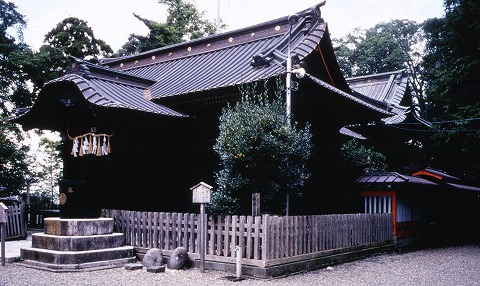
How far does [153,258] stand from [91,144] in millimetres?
3753

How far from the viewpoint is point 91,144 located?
35.5 feet

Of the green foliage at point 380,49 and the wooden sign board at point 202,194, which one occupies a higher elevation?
the green foliage at point 380,49

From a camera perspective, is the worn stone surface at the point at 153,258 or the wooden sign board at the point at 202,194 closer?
the wooden sign board at the point at 202,194

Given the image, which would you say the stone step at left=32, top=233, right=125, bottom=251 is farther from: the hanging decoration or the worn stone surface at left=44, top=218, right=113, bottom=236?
the hanging decoration

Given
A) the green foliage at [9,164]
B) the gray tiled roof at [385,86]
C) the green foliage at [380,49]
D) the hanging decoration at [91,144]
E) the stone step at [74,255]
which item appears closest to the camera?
the stone step at [74,255]

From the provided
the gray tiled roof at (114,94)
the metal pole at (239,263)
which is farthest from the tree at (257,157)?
the gray tiled roof at (114,94)

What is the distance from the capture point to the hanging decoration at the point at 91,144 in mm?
10625

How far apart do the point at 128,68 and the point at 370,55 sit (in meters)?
30.0

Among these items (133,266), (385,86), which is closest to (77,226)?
(133,266)

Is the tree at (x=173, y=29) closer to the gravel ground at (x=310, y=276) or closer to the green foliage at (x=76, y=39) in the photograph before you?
the green foliage at (x=76, y=39)

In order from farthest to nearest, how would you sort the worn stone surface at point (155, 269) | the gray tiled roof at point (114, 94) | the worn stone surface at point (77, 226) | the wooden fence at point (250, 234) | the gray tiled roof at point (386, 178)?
the gray tiled roof at point (386, 178) < the gray tiled roof at point (114, 94) < the worn stone surface at point (77, 226) < the worn stone surface at point (155, 269) < the wooden fence at point (250, 234)

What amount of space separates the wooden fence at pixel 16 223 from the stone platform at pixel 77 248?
4.79 m

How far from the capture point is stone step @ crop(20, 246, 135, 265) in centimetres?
864

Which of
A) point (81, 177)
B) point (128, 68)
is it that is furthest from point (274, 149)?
point (128, 68)
